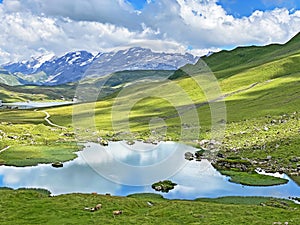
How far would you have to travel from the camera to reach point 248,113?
160 metres

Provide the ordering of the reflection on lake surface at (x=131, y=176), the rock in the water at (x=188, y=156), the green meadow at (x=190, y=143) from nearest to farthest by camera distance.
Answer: the green meadow at (x=190, y=143) < the reflection on lake surface at (x=131, y=176) < the rock in the water at (x=188, y=156)

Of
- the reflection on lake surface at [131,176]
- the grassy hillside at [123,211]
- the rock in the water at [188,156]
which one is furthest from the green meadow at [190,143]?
the rock in the water at [188,156]

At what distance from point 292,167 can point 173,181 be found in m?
30.6

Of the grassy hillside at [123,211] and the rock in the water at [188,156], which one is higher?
the rock in the water at [188,156]

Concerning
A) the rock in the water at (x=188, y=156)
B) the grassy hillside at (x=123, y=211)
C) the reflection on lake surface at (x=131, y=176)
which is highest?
the rock in the water at (x=188, y=156)

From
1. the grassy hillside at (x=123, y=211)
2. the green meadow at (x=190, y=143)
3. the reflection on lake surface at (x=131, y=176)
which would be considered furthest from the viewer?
the reflection on lake surface at (x=131, y=176)

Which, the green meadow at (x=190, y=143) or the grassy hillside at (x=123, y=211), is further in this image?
the green meadow at (x=190, y=143)

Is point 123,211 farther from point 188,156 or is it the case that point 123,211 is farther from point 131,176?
point 188,156

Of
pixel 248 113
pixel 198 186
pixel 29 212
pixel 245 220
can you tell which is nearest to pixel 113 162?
pixel 198 186

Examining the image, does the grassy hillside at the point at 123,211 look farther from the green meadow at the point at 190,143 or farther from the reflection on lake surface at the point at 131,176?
the reflection on lake surface at the point at 131,176

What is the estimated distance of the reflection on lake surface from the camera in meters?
75.4

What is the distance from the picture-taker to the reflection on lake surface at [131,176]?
2970 inches

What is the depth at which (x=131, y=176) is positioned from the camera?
292 ft

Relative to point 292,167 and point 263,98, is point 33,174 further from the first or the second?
point 263,98
